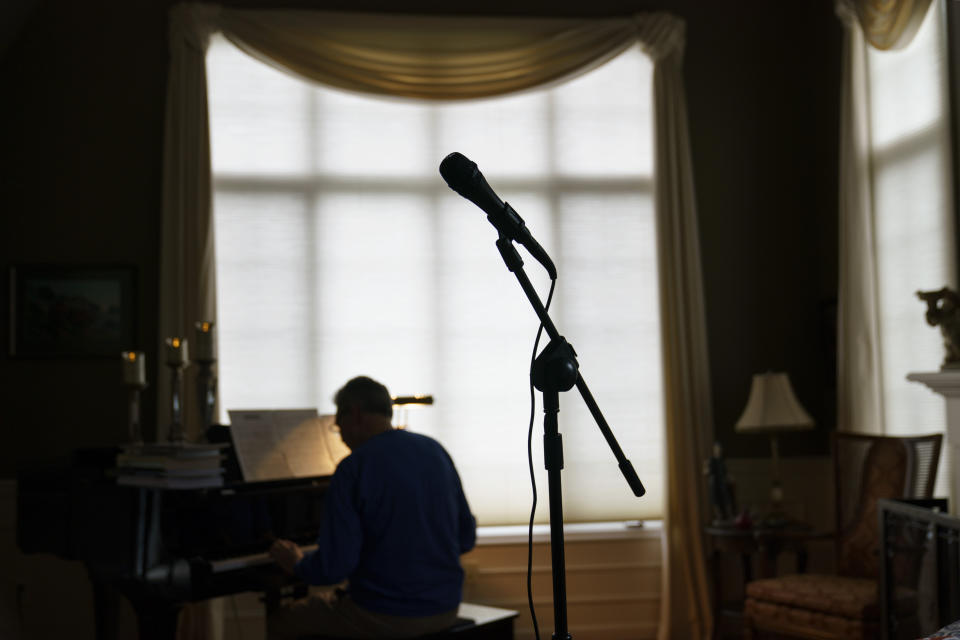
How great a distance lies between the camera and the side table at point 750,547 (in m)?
4.48

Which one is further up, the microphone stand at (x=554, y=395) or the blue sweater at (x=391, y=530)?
the microphone stand at (x=554, y=395)

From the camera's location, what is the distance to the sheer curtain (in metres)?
4.25

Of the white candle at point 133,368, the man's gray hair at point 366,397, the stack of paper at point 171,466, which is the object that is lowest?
the stack of paper at point 171,466

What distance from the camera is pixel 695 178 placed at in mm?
5531

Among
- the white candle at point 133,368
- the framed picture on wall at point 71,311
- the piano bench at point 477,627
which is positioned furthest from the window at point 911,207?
the framed picture on wall at point 71,311

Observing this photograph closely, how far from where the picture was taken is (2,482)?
484 cm

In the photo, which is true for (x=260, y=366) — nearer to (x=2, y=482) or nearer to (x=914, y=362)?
(x=2, y=482)

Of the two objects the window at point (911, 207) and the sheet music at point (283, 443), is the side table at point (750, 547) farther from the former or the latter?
the sheet music at point (283, 443)

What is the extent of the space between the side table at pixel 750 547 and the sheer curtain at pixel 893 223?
65 centimetres

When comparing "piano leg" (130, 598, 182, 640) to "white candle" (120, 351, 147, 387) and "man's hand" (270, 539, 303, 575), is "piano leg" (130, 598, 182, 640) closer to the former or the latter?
"man's hand" (270, 539, 303, 575)

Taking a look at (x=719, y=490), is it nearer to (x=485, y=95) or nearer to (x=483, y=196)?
(x=485, y=95)

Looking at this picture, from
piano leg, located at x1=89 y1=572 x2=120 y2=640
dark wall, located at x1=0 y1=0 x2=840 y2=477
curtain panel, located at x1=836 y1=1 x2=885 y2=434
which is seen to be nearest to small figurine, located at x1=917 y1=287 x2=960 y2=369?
curtain panel, located at x1=836 y1=1 x2=885 y2=434

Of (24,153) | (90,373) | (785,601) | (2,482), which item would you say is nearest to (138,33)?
(24,153)

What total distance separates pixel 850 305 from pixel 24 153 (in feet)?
14.1
